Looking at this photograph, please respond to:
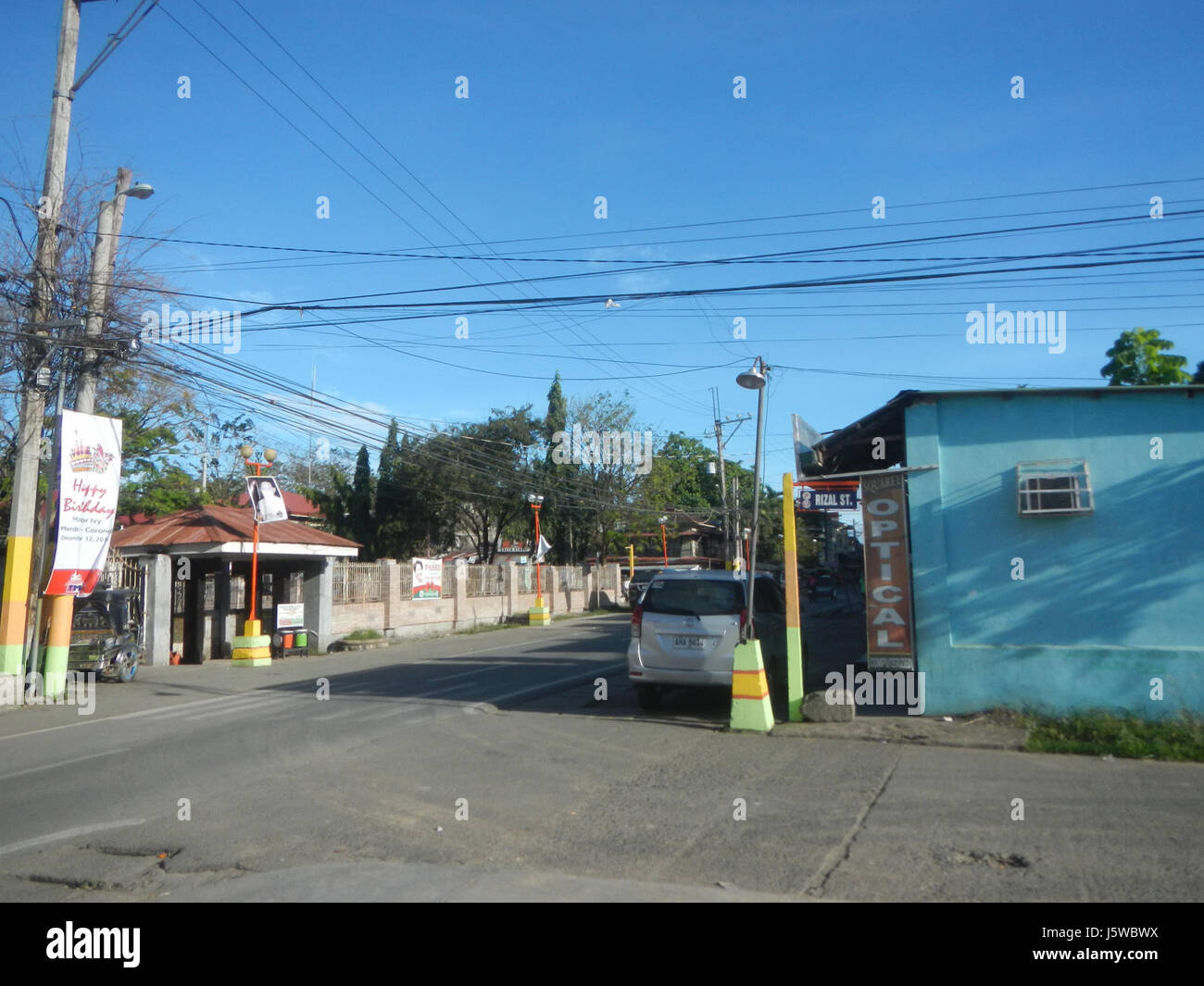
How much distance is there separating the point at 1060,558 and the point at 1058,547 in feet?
0.40

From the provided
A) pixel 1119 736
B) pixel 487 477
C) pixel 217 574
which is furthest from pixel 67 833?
pixel 487 477

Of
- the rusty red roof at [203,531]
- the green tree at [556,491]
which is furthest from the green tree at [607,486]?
the rusty red roof at [203,531]

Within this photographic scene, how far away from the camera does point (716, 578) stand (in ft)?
39.0

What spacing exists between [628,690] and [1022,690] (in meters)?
6.04

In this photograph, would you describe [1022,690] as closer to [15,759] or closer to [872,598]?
[872,598]

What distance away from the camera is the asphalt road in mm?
5637

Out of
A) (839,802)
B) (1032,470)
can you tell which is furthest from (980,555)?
(839,802)

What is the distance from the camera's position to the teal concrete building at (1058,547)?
9984 mm

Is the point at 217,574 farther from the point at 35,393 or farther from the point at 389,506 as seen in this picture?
the point at 389,506

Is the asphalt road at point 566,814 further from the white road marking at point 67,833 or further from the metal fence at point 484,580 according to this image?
the metal fence at point 484,580

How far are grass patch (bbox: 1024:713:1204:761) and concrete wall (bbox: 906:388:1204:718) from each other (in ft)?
0.55

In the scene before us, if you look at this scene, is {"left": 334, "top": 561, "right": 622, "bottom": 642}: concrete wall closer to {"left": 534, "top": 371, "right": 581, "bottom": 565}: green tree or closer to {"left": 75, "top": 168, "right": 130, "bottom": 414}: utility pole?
A: {"left": 534, "top": 371, "right": 581, "bottom": 565}: green tree

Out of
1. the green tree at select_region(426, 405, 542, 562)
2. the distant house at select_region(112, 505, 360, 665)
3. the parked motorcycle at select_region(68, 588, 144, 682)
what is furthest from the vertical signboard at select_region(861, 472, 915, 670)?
the green tree at select_region(426, 405, 542, 562)

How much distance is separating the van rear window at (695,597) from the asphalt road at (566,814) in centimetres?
133
